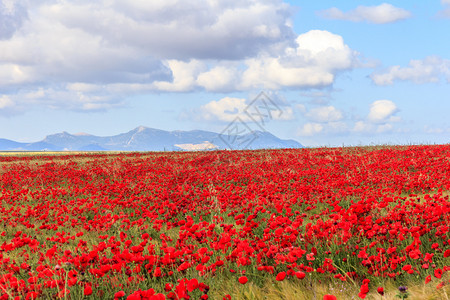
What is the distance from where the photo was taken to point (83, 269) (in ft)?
13.9

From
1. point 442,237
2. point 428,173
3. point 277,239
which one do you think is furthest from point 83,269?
point 428,173

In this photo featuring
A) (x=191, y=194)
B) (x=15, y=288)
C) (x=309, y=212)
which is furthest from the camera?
(x=191, y=194)

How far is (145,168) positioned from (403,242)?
43.6ft

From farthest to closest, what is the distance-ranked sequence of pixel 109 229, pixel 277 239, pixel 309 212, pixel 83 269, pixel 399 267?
pixel 309 212 → pixel 109 229 → pixel 277 239 → pixel 83 269 → pixel 399 267

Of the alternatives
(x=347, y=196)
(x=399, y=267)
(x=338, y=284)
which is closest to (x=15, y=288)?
(x=338, y=284)

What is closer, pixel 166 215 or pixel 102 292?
pixel 102 292

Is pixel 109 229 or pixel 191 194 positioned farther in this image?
pixel 191 194

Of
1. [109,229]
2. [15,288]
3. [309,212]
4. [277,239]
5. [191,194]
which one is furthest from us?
[191,194]

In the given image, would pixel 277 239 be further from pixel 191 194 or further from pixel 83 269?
pixel 191 194

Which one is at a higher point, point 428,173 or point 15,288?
point 428,173

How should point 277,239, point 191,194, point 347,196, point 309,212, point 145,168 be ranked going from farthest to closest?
point 145,168 → point 191,194 → point 347,196 → point 309,212 → point 277,239

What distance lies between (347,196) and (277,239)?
4846mm

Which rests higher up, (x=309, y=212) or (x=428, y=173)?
(x=428, y=173)

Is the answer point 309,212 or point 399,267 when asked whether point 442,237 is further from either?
point 309,212
